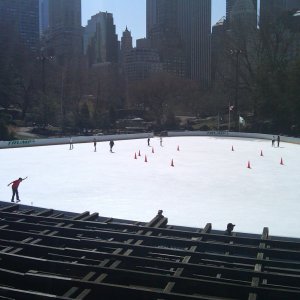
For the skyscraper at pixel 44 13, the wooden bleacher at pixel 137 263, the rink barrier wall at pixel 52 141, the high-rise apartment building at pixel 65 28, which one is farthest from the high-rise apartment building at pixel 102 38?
the wooden bleacher at pixel 137 263

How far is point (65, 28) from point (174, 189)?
103 m

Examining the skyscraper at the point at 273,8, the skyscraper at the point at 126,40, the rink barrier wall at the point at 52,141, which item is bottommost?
the rink barrier wall at the point at 52,141

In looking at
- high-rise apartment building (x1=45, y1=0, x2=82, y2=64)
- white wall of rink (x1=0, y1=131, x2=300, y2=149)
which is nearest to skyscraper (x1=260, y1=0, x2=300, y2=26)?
white wall of rink (x1=0, y1=131, x2=300, y2=149)

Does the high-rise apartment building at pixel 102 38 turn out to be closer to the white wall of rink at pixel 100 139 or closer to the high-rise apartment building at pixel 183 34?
the high-rise apartment building at pixel 183 34

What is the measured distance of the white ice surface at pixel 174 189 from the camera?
1174 cm

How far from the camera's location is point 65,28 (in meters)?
112

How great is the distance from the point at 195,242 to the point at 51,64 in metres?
70.0

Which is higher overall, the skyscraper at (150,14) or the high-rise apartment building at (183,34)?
the skyscraper at (150,14)

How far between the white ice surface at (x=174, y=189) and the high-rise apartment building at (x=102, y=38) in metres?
95.0

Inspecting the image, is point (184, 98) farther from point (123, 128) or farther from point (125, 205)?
point (125, 205)

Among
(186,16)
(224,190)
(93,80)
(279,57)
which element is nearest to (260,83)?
(279,57)

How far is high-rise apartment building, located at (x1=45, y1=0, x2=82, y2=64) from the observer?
3994 inches

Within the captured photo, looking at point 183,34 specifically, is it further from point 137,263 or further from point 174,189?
point 137,263

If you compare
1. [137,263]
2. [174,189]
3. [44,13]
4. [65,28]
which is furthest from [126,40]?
[137,263]
